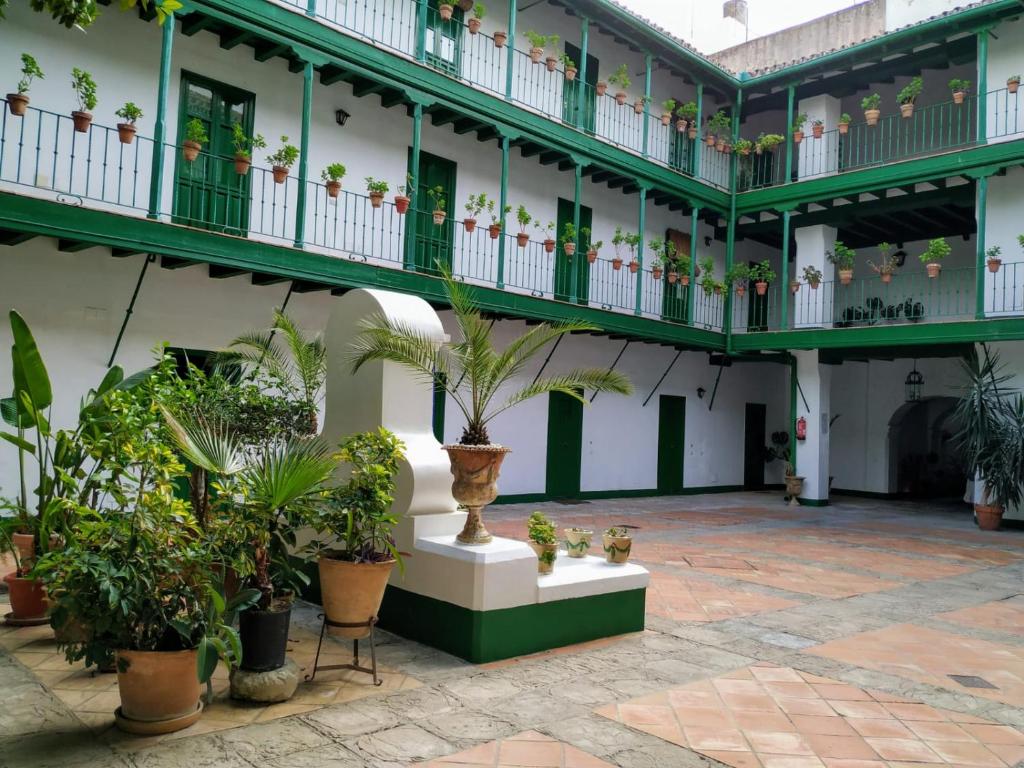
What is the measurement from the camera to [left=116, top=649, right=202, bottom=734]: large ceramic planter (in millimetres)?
3854

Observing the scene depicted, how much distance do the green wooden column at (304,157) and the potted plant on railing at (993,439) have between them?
11.6 metres

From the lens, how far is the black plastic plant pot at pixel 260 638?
4.43 m

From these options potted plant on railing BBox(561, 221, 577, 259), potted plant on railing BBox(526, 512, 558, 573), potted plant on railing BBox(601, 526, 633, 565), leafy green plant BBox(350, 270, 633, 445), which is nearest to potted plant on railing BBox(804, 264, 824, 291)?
potted plant on railing BBox(561, 221, 577, 259)

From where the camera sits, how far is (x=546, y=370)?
1542 cm

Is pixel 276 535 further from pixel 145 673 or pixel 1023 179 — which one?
pixel 1023 179

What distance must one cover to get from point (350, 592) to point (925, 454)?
66.6 ft

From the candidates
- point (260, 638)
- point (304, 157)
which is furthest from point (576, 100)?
point (260, 638)

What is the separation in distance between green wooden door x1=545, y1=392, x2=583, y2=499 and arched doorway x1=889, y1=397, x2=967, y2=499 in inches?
346

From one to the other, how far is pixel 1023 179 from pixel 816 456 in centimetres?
657

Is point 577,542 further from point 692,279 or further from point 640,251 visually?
point 692,279

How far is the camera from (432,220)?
13188 mm

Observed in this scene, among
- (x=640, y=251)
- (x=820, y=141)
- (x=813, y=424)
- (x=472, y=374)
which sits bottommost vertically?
(x=813, y=424)

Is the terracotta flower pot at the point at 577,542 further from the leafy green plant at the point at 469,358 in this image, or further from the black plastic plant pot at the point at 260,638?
the black plastic plant pot at the point at 260,638

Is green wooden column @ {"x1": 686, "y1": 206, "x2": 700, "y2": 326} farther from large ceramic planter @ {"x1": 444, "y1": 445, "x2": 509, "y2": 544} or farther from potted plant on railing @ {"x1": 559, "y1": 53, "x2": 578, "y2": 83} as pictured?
large ceramic planter @ {"x1": 444, "y1": 445, "x2": 509, "y2": 544}
